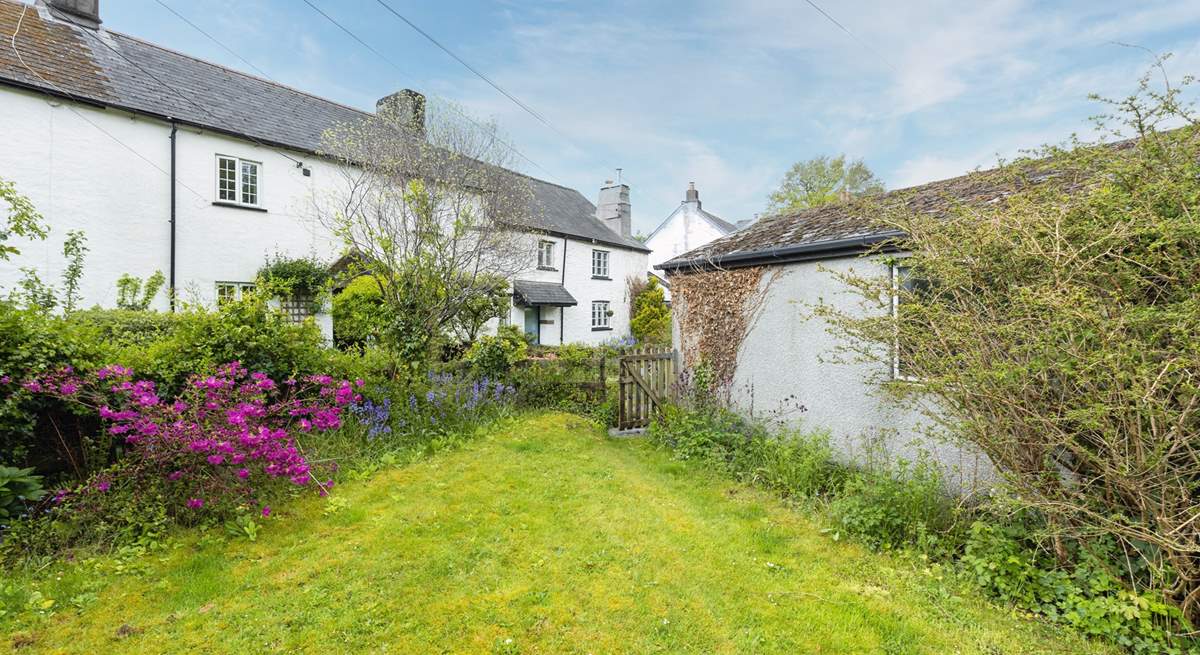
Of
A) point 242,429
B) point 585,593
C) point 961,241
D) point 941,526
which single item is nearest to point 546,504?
point 585,593

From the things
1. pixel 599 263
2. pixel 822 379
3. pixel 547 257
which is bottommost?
pixel 822 379

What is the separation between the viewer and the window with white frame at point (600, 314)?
23.1 m

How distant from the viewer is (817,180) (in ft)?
111

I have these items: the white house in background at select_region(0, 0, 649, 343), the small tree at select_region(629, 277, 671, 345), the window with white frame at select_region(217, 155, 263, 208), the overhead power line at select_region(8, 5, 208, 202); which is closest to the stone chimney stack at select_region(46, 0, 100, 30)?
the white house in background at select_region(0, 0, 649, 343)

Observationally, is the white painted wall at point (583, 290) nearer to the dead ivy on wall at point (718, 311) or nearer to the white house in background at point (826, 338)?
the dead ivy on wall at point (718, 311)

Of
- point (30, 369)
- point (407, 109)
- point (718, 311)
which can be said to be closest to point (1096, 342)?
point (718, 311)

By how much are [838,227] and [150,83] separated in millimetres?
15828

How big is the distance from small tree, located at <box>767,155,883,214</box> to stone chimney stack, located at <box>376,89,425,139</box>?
80.2 feet

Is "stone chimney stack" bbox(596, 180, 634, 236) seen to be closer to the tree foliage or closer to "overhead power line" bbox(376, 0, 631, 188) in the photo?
"overhead power line" bbox(376, 0, 631, 188)

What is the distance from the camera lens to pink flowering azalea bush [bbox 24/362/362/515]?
4.23 metres

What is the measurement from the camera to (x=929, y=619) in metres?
3.45

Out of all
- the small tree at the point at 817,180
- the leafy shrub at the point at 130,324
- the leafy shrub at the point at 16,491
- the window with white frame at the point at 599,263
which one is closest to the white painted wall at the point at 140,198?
the leafy shrub at the point at 130,324

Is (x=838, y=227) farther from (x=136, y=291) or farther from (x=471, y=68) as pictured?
(x=136, y=291)

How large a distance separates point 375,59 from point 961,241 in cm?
1192
